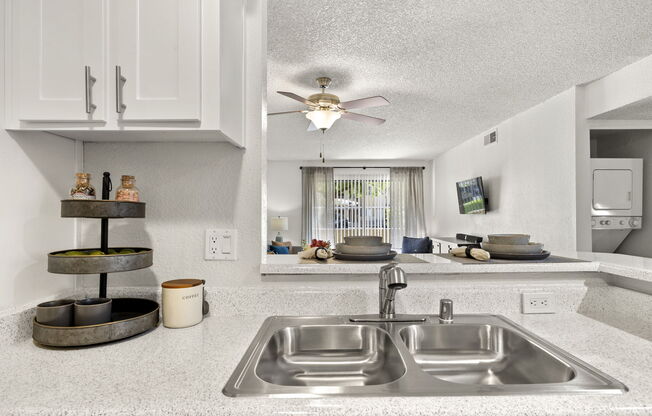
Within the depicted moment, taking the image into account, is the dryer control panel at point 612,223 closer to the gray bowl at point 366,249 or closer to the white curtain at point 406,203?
the gray bowl at point 366,249

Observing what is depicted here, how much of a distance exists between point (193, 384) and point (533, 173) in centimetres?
403

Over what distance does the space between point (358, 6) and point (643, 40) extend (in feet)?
6.67

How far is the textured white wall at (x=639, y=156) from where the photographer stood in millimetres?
3379

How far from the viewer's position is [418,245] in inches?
239

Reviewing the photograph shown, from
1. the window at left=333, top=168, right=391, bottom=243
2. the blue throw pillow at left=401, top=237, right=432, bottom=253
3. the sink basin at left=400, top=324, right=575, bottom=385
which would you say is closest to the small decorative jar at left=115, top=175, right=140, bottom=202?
the sink basin at left=400, top=324, right=575, bottom=385

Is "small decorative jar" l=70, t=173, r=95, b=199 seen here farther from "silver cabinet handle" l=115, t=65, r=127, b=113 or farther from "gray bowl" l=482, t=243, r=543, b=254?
"gray bowl" l=482, t=243, r=543, b=254

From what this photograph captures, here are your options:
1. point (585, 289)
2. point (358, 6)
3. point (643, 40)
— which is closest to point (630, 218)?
point (643, 40)

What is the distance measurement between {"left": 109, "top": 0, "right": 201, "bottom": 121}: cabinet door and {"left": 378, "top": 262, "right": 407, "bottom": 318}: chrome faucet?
28.2 inches

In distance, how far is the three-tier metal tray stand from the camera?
907 millimetres

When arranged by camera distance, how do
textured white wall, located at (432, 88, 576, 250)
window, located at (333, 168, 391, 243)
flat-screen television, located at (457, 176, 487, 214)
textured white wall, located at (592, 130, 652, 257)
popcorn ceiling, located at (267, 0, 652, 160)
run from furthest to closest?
window, located at (333, 168, 391, 243) → flat-screen television, located at (457, 176, 487, 214) → textured white wall, located at (592, 130, 652, 257) → textured white wall, located at (432, 88, 576, 250) → popcorn ceiling, located at (267, 0, 652, 160)

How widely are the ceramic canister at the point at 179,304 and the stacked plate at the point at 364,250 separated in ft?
1.83

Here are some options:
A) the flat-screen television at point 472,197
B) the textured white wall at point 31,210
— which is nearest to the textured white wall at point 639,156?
the flat-screen television at point 472,197

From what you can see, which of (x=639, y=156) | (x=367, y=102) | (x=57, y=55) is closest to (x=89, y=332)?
(x=57, y=55)

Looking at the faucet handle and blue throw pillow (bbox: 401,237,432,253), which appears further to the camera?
blue throw pillow (bbox: 401,237,432,253)
